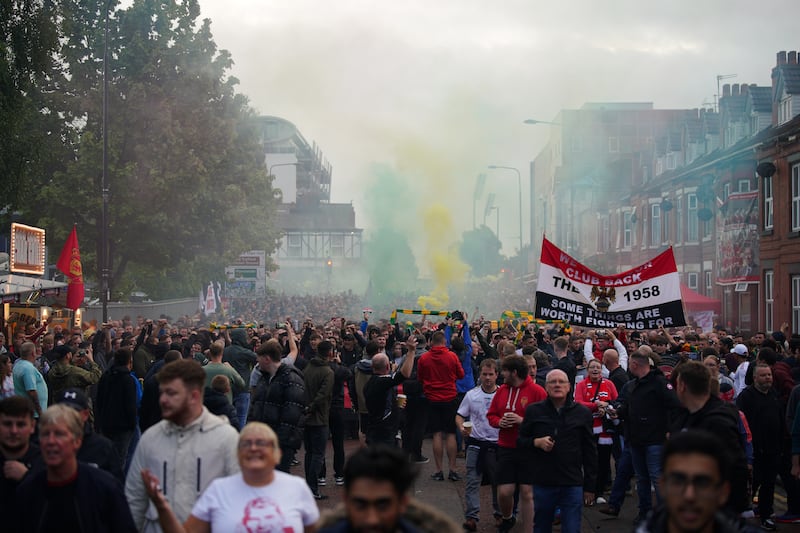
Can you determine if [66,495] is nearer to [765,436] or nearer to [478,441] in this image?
[478,441]

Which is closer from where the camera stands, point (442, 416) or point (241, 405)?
point (442, 416)

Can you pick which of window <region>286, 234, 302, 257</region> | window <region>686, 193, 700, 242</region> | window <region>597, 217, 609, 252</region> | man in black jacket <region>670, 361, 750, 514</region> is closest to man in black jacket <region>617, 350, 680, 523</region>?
man in black jacket <region>670, 361, 750, 514</region>

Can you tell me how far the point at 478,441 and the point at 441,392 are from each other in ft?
8.68

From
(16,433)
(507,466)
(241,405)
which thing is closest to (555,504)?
(507,466)

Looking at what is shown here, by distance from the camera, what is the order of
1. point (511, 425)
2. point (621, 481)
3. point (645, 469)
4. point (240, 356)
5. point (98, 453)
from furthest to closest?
point (240, 356) → point (621, 481) → point (645, 469) → point (511, 425) → point (98, 453)

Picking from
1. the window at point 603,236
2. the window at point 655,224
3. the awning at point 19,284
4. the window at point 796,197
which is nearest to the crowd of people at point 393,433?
the awning at point 19,284

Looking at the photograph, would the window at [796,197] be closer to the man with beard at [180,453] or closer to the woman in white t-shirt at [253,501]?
the man with beard at [180,453]

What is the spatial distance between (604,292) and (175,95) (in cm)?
2789

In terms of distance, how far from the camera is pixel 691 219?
4156cm

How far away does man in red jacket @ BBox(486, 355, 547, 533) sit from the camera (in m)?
9.09

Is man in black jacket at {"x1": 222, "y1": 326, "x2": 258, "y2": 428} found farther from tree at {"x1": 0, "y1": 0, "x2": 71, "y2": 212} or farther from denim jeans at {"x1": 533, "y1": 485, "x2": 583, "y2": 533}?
tree at {"x1": 0, "y1": 0, "x2": 71, "y2": 212}

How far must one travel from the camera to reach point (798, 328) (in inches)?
1126

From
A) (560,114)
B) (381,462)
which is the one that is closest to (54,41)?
(381,462)

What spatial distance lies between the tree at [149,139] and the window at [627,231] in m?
20.2
